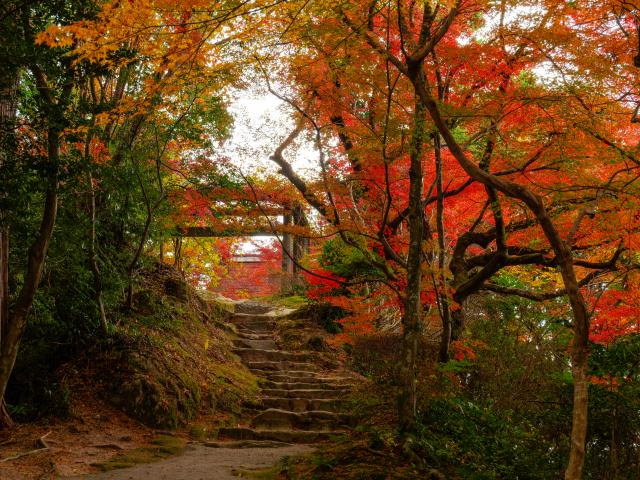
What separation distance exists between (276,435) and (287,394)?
1938mm

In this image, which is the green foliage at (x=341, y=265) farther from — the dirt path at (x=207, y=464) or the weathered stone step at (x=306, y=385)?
the dirt path at (x=207, y=464)

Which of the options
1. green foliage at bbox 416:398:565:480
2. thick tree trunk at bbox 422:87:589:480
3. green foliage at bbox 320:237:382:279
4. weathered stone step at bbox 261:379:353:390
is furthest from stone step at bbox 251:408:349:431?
thick tree trunk at bbox 422:87:589:480

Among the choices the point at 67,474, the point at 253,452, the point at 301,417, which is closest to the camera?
the point at 67,474

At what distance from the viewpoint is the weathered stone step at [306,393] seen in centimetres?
900

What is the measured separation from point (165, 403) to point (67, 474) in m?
2.42

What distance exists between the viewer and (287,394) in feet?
30.5

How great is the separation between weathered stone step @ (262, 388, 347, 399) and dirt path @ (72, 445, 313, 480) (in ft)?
6.71

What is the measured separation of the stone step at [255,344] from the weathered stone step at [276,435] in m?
4.25

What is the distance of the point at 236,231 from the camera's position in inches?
400

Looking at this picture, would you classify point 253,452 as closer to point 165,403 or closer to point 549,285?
point 165,403

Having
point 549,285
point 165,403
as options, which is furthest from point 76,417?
point 549,285

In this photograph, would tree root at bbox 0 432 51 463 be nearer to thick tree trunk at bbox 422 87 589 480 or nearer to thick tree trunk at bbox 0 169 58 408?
thick tree trunk at bbox 0 169 58 408

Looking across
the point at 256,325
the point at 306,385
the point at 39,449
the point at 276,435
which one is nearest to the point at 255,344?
the point at 256,325

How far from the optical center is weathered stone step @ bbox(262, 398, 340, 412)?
28.3 feet
